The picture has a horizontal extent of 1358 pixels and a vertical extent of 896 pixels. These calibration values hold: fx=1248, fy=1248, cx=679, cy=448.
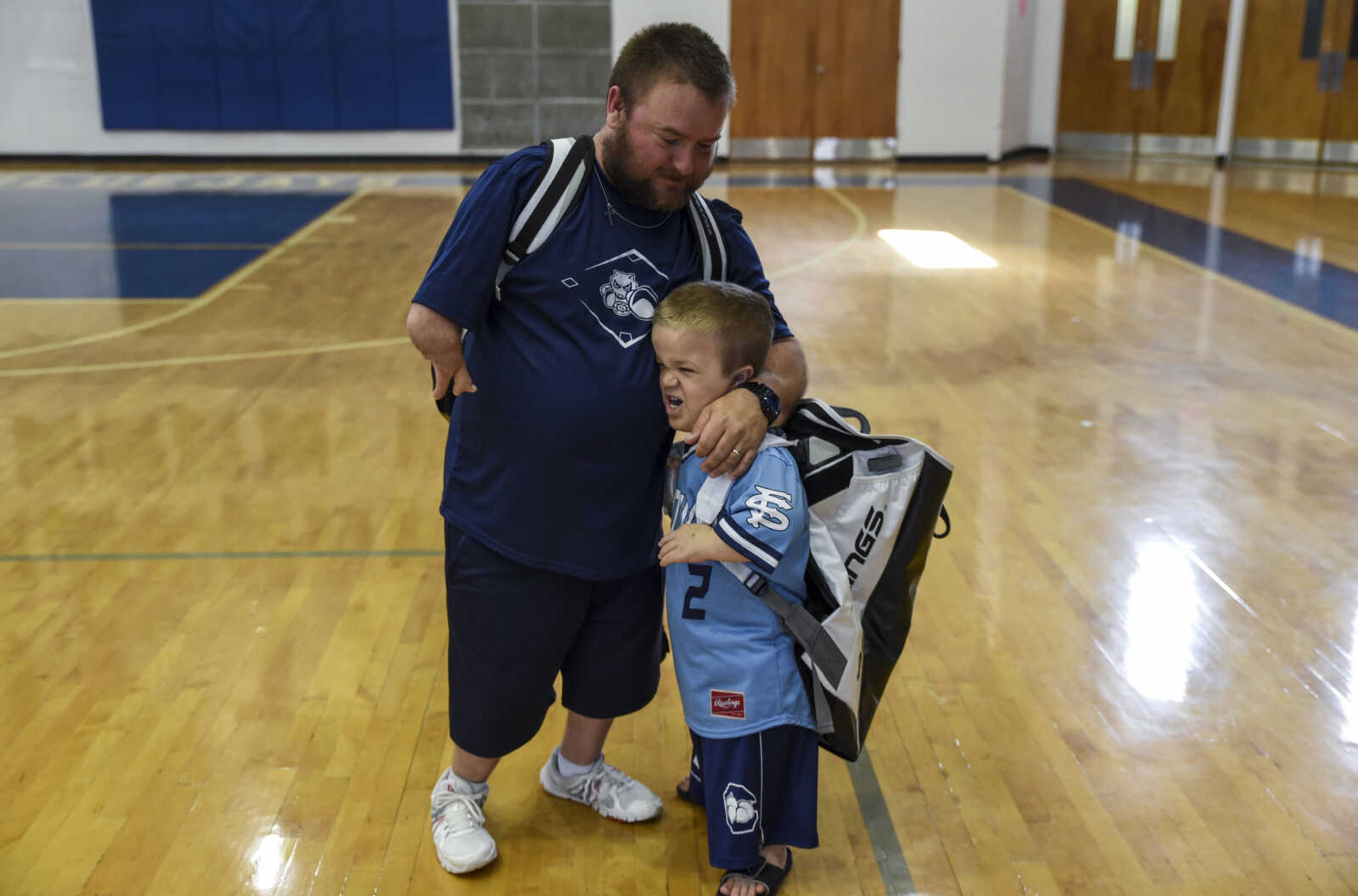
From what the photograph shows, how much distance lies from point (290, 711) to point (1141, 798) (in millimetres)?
1891

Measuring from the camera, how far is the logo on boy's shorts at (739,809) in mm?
2115

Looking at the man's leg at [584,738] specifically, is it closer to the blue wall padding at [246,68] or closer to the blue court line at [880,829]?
the blue court line at [880,829]

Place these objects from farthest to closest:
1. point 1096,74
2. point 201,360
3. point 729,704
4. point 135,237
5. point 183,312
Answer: point 1096,74
point 135,237
point 183,312
point 201,360
point 729,704

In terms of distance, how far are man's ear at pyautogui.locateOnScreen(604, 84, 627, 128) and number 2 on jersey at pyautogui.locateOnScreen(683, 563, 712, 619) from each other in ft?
2.37

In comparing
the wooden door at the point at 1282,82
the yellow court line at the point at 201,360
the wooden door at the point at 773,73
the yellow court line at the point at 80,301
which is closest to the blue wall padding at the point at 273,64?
the wooden door at the point at 773,73

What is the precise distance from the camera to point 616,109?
1.91 m

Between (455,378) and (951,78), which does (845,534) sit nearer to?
(455,378)

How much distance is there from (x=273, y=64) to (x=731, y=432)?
14.3 meters

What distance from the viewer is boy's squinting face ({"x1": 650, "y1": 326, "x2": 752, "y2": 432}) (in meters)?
1.94

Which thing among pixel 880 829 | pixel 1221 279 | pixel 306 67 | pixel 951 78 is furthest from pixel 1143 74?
pixel 880 829

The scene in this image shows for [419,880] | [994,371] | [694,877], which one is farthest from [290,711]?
[994,371]

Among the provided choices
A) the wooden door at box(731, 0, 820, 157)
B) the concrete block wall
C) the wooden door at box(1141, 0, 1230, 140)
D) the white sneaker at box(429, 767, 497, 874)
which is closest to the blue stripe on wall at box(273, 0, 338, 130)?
the concrete block wall

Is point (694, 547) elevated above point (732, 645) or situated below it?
above

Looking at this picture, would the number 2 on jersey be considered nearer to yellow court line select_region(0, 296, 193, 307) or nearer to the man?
the man
